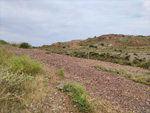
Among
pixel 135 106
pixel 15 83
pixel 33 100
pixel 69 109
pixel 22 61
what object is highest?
pixel 22 61

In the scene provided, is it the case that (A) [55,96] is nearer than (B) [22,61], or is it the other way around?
(A) [55,96]

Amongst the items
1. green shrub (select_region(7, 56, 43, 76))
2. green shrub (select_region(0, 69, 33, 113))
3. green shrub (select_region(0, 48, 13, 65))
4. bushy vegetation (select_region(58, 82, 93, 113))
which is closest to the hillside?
green shrub (select_region(0, 48, 13, 65))

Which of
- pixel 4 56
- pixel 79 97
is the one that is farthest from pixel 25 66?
pixel 4 56

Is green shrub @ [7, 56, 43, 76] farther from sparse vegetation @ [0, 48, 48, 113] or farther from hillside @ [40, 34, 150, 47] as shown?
hillside @ [40, 34, 150, 47]

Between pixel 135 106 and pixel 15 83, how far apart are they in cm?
304

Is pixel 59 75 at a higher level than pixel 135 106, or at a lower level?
higher

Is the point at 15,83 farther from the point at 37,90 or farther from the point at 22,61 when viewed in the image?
the point at 22,61

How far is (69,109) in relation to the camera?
2660mm

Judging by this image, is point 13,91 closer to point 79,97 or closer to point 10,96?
point 10,96

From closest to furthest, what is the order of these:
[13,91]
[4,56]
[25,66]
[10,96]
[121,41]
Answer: [10,96], [13,91], [25,66], [4,56], [121,41]

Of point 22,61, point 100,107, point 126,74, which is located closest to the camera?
point 100,107

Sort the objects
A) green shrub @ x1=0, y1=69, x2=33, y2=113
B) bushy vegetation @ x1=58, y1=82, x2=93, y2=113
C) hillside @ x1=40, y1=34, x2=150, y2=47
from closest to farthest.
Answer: green shrub @ x1=0, y1=69, x2=33, y2=113 → bushy vegetation @ x1=58, y1=82, x2=93, y2=113 → hillside @ x1=40, y1=34, x2=150, y2=47

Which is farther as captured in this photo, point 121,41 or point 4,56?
point 121,41

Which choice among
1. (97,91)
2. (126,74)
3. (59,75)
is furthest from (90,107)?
(126,74)
